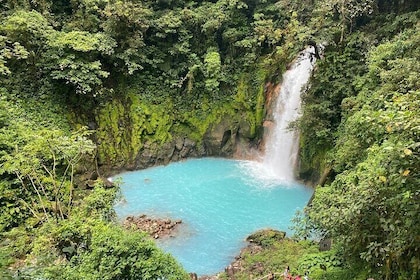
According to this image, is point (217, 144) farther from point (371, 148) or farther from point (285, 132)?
point (371, 148)

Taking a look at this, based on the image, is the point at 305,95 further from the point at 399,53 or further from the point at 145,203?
the point at 145,203

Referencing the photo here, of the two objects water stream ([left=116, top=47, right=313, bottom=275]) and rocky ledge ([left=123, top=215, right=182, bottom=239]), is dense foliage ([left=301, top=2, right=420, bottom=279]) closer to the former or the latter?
water stream ([left=116, top=47, right=313, bottom=275])

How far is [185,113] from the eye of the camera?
1588cm

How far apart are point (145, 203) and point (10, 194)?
446 centimetres

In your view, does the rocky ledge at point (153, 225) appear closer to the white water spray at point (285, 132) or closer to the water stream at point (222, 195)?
the water stream at point (222, 195)

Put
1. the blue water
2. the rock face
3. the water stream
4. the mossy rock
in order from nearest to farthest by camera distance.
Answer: the mossy rock < the blue water < the water stream < the rock face

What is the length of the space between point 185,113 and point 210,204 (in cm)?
489

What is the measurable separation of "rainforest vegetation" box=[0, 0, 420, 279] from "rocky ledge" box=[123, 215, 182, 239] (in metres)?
1.73

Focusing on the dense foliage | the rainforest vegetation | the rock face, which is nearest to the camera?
the dense foliage

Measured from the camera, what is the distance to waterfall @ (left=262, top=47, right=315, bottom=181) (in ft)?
47.4

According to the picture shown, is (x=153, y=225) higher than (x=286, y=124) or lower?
lower

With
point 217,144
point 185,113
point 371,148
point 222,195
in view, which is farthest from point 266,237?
point 185,113

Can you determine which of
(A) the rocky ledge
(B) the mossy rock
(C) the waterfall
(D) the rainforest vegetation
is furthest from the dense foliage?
(A) the rocky ledge

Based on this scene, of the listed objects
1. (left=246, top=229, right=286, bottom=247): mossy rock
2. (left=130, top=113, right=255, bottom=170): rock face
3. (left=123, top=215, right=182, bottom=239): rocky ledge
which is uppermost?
(left=130, top=113, right=255, bottom=170): rock face
